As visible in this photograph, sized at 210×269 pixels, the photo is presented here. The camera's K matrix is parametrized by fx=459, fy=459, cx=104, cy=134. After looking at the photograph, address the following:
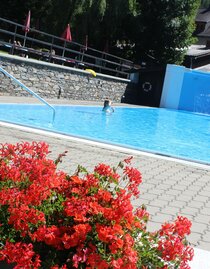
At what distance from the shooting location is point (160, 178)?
6.92m

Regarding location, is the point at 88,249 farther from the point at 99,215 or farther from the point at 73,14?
the point at 73,14

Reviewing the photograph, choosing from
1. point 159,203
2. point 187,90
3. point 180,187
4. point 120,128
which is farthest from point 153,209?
point 187,90

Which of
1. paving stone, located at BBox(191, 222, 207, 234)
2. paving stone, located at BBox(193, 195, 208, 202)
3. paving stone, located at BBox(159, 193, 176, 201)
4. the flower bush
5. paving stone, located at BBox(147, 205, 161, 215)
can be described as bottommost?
paving stone, located at BBox(191, 222, 207, 234)

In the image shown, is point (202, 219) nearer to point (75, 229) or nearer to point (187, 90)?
point (75, 229)

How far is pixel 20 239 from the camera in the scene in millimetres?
2369

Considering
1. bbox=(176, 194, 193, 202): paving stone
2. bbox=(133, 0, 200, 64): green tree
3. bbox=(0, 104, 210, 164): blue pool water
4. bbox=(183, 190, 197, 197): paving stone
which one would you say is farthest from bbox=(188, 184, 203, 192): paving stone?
bbox=(133, 0, 200, 64): green tree

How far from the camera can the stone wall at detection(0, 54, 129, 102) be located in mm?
16422

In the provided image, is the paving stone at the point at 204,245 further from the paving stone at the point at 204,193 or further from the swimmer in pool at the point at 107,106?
the swimmer in pool at the point at 107,106

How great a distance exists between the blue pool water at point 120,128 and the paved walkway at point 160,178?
2.28 metres

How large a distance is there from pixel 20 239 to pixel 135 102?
86.8 feet

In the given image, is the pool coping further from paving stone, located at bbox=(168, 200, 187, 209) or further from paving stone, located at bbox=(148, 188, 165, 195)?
paving stone, located at bbox=(168, 200, 187, 209)

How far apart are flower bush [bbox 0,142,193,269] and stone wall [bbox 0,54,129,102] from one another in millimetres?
13684

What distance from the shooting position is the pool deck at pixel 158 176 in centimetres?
505

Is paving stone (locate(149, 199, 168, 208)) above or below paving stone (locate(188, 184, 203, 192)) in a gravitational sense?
below
